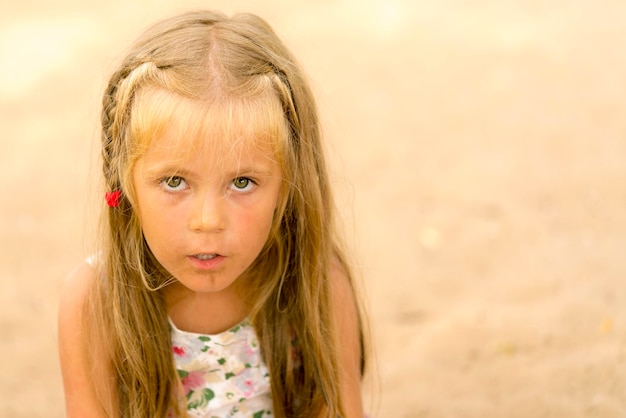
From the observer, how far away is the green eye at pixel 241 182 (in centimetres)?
215

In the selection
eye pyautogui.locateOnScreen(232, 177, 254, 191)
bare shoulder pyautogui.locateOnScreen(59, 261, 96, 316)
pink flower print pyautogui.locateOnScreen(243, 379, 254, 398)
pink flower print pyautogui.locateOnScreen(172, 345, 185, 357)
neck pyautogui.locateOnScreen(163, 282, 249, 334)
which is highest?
eye pyautogui.locateOnScreen(232, 177, 254, 191)

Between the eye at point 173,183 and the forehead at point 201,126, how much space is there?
5cm

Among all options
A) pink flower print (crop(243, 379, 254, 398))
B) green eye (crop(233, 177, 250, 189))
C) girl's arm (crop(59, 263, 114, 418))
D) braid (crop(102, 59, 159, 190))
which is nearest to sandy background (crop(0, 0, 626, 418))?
braid (crop(102, 59, 159, 190))

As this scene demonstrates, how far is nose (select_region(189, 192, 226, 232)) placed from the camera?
82.2 inches

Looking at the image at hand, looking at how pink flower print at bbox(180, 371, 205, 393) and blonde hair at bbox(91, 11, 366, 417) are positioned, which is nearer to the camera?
blonde hair at bbox(91, 11, 366, 417)

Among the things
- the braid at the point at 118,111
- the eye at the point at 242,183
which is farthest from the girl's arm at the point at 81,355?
the eye at the point at 242,183

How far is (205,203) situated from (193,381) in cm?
66

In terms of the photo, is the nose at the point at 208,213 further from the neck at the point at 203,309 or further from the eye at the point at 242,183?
the neck at the point at 203,309

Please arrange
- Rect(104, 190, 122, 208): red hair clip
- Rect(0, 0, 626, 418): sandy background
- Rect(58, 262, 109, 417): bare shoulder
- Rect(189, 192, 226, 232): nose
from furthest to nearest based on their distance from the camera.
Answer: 1. Rect(0, 0, 626, 418): sandy background
2. Rect(58, 262, 109, 417): bare shoulder
3. Rect(104, 190, 122, 208): red hair clip
4. Rect(189, 192, 226, 232): nose

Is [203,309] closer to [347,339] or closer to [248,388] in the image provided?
[248,388]

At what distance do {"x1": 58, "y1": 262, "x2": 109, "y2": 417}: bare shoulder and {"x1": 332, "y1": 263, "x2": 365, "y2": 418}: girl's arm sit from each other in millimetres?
604

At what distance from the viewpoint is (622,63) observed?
217 inches

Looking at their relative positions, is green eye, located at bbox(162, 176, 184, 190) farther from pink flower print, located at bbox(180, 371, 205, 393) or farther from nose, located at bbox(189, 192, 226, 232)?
pink flower print, located at bbox(180, 371, 205, 393)

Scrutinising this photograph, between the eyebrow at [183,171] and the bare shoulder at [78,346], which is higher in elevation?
the eyebrow at [183,171]
